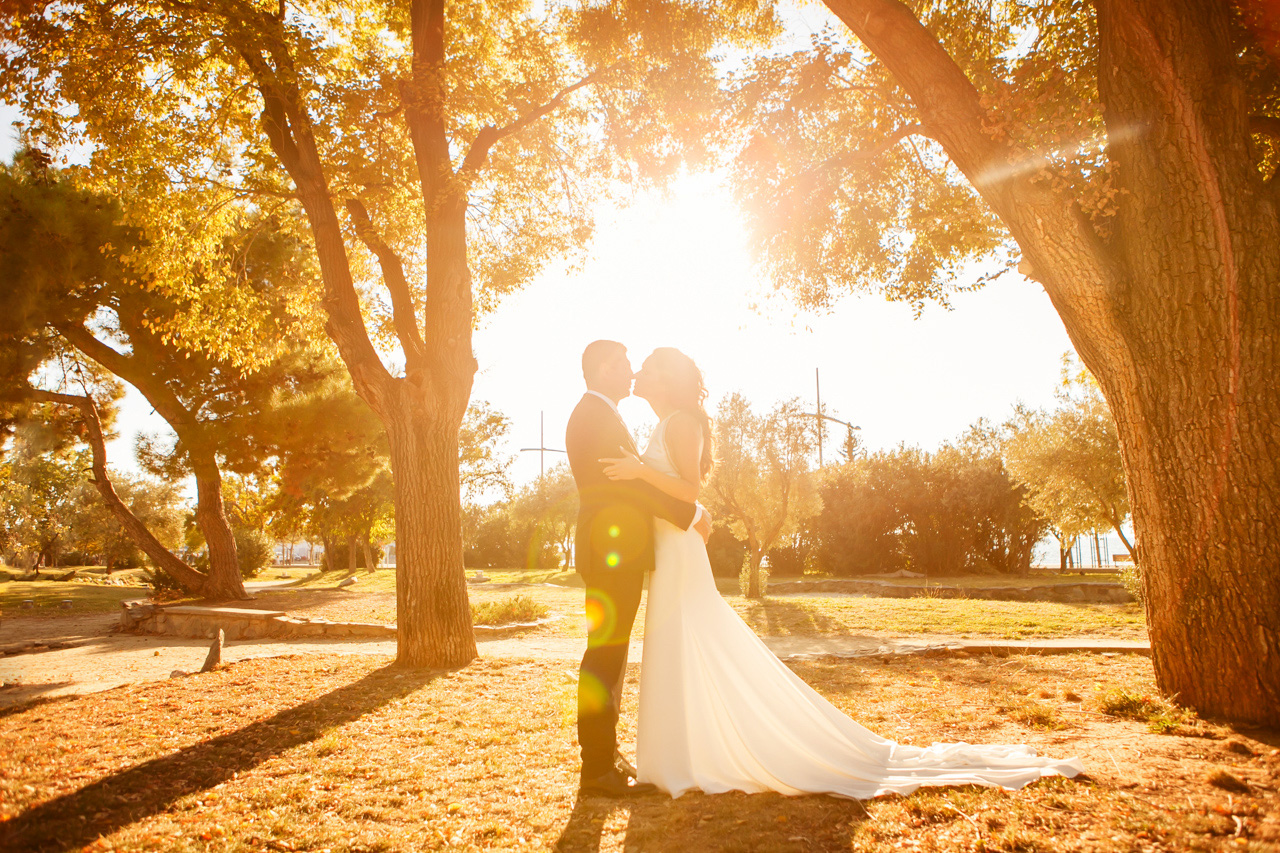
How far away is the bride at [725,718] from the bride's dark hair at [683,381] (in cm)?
11

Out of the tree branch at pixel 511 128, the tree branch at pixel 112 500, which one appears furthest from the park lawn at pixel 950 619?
the tree branch at pixel 112 500

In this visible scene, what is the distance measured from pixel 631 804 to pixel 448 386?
17.4ft

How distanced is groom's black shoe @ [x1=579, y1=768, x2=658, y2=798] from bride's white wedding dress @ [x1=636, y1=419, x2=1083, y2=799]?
75mm

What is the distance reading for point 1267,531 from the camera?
3822 mm

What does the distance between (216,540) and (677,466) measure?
1603 centimetres

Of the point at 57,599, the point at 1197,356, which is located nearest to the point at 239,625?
the point at 57,599

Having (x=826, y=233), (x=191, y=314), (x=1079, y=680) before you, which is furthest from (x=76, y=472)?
(x=1079, y=680)

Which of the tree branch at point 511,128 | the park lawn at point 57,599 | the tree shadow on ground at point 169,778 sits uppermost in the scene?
the tree branch at point 511,128

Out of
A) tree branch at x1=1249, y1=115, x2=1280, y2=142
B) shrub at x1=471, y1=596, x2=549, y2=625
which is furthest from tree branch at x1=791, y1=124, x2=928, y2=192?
shrub at x1=471, y1=596, x2=549, y2=625

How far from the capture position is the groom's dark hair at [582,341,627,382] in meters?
3.84

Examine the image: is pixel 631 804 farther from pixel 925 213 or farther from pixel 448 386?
pixel 925 213

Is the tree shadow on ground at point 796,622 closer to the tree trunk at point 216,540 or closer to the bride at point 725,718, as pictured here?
the bride at point 725,718

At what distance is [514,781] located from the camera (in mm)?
3664

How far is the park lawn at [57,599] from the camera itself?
51.5 feet
